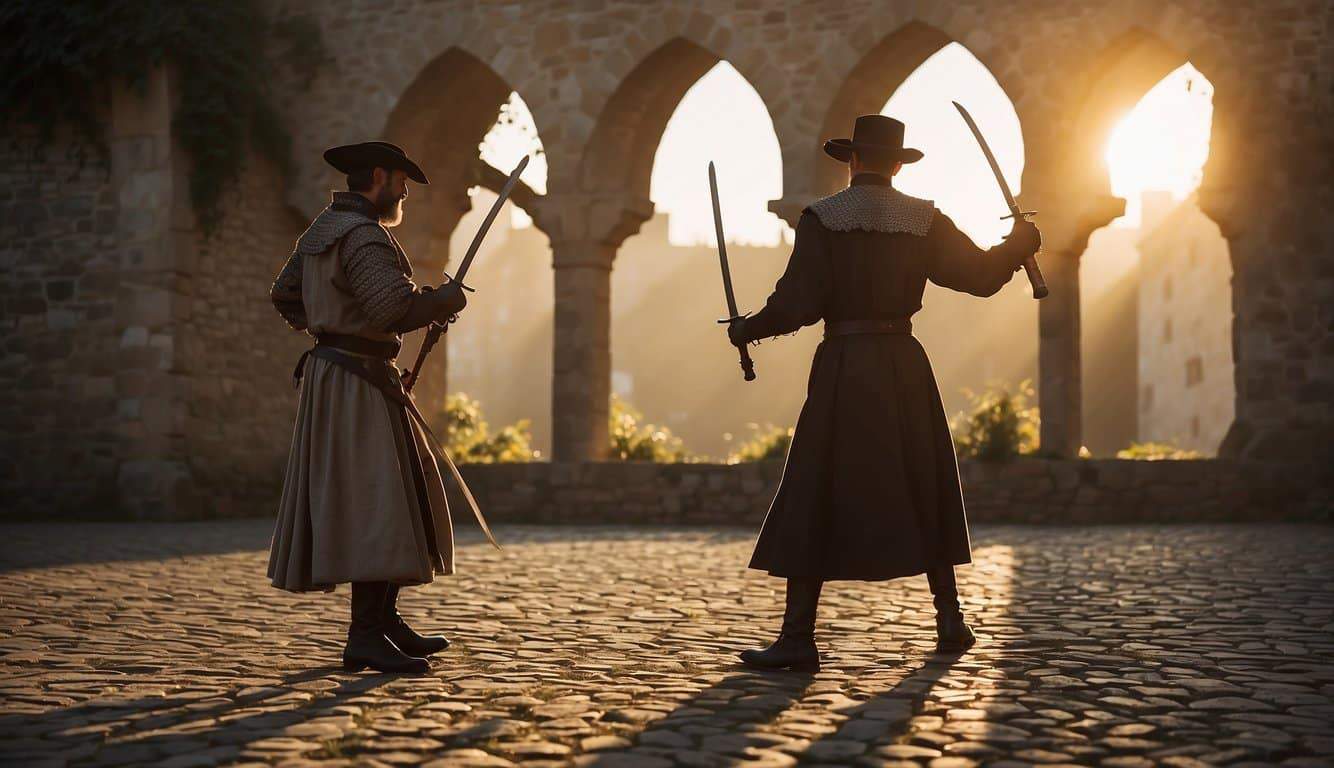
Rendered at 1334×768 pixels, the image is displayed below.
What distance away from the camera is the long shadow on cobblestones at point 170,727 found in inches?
121

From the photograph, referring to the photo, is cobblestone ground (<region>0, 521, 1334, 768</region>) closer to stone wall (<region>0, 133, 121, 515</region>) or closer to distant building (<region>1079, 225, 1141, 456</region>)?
stone wall (<region>0, 133, 121, 515</region>)

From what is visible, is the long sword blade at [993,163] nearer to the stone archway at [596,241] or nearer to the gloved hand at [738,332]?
the gloved hand at [738,332]

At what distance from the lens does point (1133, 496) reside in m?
11.5

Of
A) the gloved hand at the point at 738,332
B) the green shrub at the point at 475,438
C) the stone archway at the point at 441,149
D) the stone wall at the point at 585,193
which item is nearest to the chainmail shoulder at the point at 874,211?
the gloved hand at the point at 738,332

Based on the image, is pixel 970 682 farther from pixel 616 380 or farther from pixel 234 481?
pixel 616 380

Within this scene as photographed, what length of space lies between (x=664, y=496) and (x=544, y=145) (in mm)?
3466

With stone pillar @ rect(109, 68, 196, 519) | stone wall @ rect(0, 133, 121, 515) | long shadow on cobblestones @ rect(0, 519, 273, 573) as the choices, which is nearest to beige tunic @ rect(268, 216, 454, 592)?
long shadow on cobblestones @ rect(0, 519, 273, 573)

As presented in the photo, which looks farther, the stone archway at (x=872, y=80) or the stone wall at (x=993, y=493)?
the stone archway at (x=872, y=80)

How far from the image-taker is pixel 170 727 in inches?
132

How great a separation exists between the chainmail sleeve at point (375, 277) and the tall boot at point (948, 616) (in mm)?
1850

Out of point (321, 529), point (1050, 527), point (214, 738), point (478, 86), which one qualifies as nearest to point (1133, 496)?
point (1050, 527)

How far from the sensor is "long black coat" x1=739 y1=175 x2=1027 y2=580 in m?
4.48

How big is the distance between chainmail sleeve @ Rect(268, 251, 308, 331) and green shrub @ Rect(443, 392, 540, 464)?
940cm

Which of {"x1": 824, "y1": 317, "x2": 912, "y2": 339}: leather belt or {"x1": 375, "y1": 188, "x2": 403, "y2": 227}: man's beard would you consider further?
{"x1": 824, "y1": 317, "x2": 912, "y2": 339}: leather belt
